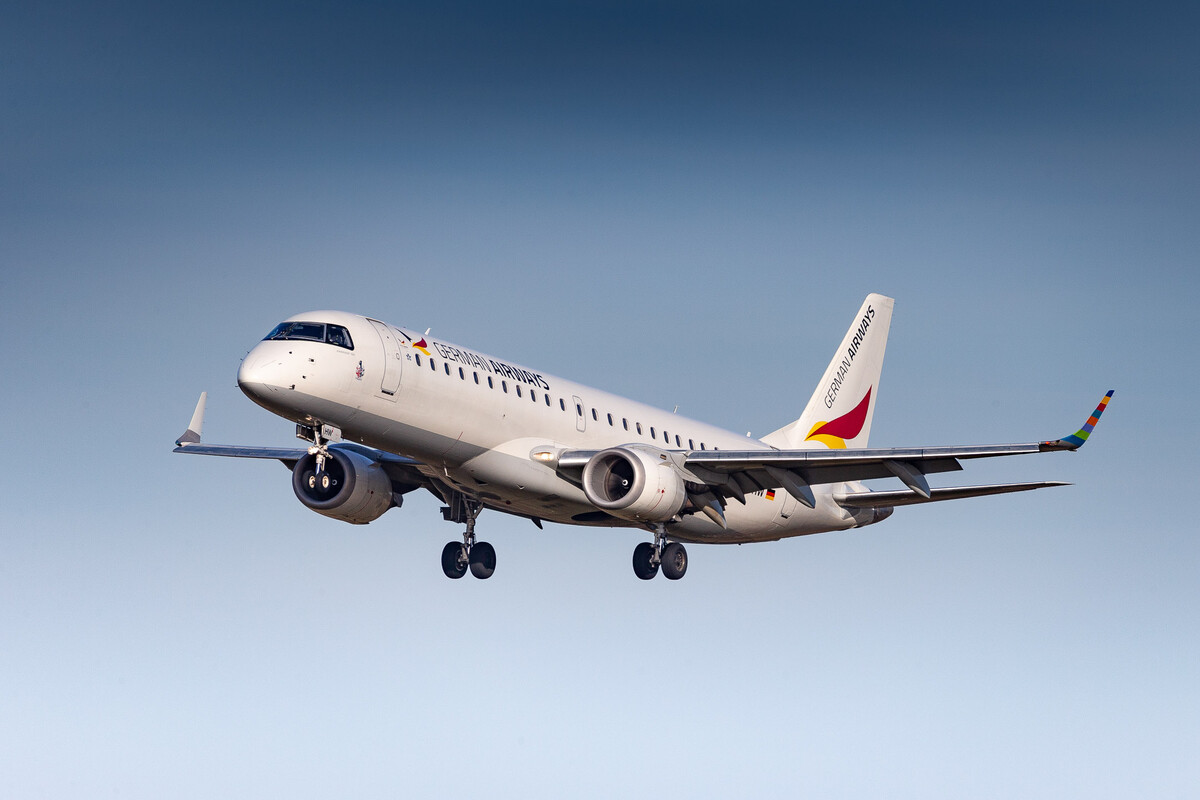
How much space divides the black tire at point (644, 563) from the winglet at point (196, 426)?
14245 millimetres

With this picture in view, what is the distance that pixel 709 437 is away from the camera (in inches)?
1731

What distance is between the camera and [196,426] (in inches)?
1719

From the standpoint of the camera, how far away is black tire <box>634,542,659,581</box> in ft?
129

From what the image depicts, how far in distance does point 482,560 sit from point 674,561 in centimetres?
602

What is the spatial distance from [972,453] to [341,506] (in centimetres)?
1666

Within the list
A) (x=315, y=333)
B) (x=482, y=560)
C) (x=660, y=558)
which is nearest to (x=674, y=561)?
(x=660, y=558)

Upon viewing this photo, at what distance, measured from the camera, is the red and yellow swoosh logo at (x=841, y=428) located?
49.2 meters

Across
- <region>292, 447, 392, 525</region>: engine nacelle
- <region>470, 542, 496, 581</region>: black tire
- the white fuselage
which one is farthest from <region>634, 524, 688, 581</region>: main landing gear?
<region>292, 447, 392, 525</region>: engine nacelle

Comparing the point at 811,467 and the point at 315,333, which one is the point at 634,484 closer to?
the point at 811,467

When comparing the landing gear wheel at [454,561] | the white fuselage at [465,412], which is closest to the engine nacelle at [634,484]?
the white fuselage at [465,412]

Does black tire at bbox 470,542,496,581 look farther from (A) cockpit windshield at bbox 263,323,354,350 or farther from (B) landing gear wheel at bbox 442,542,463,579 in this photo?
(A) cockpit windshield at bbox 263,323,354,350

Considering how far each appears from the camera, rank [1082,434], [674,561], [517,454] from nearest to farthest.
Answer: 1. [1082,434]
2. [517,454]
3. [674,561]

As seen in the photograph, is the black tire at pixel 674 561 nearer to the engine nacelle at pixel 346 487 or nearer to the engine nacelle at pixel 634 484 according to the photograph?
the engine nacelle at pixel 634 484

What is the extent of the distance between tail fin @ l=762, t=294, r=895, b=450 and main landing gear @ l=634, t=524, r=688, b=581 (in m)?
9.33
